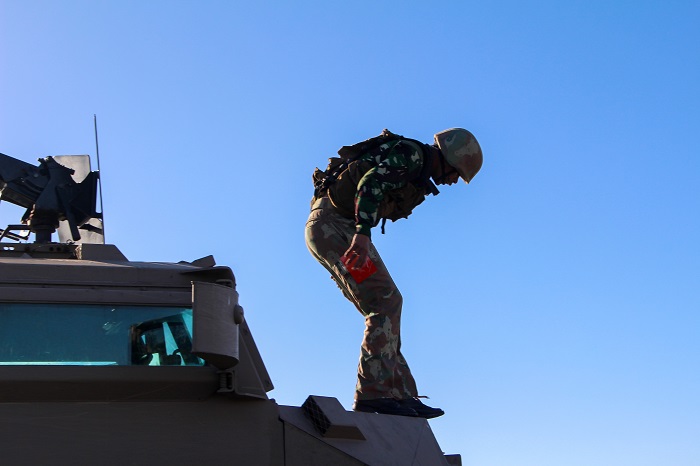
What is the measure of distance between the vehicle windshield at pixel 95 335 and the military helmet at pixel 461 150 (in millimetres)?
2506

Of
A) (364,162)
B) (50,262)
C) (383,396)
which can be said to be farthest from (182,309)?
(364,162)

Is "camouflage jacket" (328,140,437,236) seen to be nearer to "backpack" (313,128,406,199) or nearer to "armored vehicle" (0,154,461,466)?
"backpack" (313,128,406,199)

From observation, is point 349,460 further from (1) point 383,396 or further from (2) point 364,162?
(2) point 364,162

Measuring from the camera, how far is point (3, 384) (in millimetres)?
3701

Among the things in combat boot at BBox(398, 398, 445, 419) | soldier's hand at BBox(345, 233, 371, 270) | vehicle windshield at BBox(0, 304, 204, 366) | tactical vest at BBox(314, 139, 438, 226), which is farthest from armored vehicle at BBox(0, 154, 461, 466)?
tactical vest at BBox(314, 139, 438, 226)

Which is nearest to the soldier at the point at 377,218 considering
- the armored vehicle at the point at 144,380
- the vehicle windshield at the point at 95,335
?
the armored vehicle at the point at 144,380

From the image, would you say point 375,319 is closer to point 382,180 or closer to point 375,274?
point 375,274

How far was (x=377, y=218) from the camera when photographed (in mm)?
5891

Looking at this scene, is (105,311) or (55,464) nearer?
(55,464)

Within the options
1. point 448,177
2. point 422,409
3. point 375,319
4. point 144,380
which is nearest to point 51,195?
point 375,319

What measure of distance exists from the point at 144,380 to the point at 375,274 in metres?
2.03

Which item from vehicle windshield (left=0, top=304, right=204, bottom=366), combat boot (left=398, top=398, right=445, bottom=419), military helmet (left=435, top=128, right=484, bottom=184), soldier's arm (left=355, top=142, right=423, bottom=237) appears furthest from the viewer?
military helmet (left=435, top=128, right=484, bottom=184)

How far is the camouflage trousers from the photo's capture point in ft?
18.1

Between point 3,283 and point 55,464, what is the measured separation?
2.43 feet
